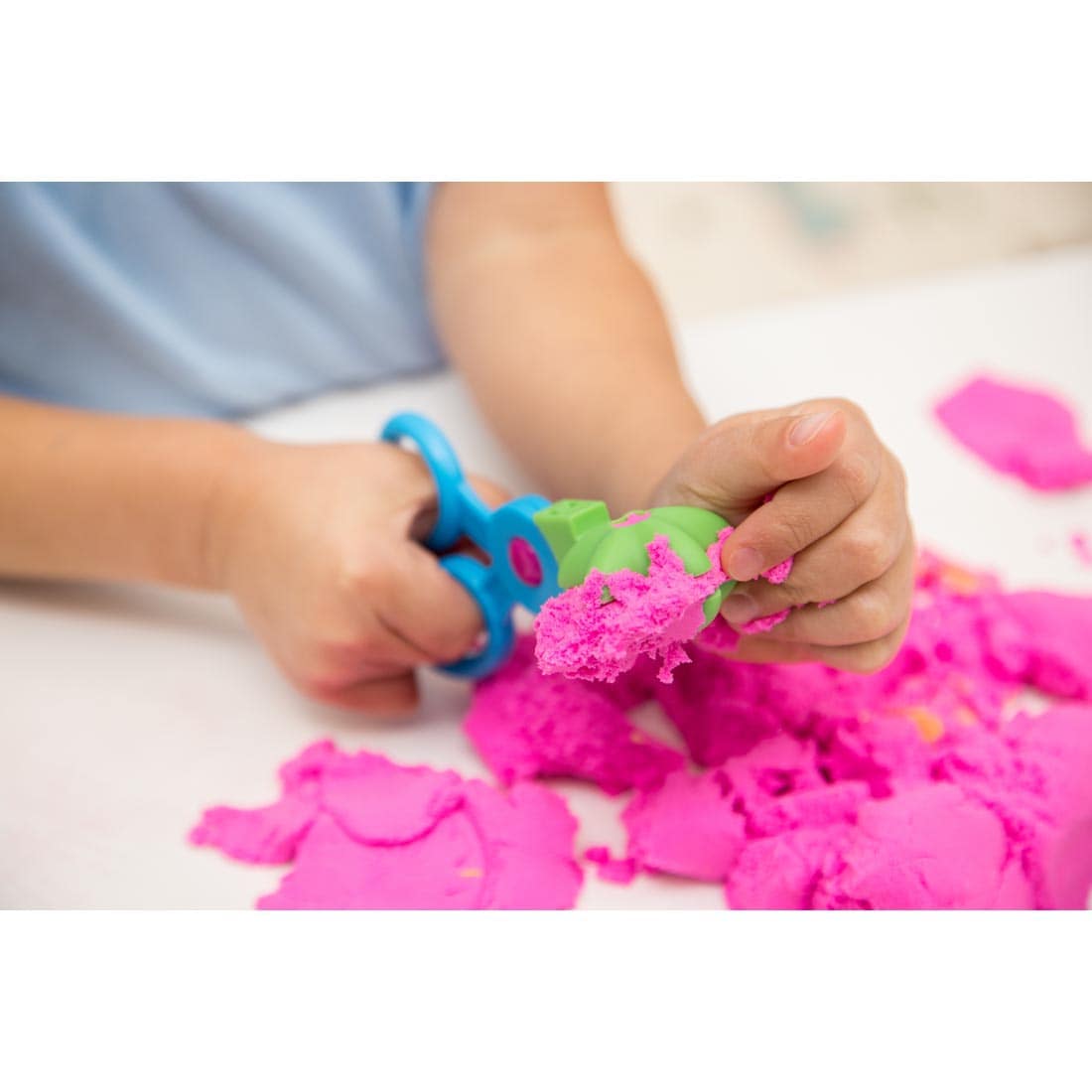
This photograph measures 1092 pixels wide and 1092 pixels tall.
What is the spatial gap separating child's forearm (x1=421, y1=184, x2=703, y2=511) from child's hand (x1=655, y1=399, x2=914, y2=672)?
148mm

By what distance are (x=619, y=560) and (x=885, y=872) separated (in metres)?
0.19

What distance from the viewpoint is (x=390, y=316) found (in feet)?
2.79

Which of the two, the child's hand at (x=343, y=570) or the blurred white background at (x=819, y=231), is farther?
the blurred white background at (x=819, y=231)

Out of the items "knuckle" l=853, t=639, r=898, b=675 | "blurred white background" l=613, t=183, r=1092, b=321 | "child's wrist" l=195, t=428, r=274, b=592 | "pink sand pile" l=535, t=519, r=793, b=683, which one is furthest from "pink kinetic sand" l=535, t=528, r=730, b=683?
"blurred white background" l=613, t=183, r=1092, b=321

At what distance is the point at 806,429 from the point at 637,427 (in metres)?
0.22

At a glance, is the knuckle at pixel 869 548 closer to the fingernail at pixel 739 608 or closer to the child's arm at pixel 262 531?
the fingernail at pixel 739 608

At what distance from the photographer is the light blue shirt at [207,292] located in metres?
0.75

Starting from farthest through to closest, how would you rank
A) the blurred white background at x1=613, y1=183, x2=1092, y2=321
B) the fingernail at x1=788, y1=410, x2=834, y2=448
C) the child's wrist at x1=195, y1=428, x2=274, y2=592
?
the blurred white background at x1=613, y1=183, x2=1092, y2=321 → the child's wrist at x1=195, y1=428, x2=274, y2=592 → the fingernail at x1=788, y1=410, x2=834, y2=448

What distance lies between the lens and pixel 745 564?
46cm

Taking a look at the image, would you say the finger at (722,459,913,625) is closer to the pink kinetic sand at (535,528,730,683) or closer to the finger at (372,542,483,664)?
the pink kinetic sand at (535,528,730,683)

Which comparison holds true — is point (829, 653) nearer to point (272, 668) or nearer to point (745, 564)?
point (745, 564)

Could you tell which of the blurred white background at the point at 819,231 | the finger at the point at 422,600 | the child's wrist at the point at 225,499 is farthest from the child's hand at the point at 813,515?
the blurred white background at the point at 819,231

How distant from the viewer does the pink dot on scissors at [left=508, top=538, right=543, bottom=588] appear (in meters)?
0.52

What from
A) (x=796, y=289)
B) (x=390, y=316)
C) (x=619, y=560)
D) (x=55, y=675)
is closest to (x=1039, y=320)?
(x=796, y=289)
